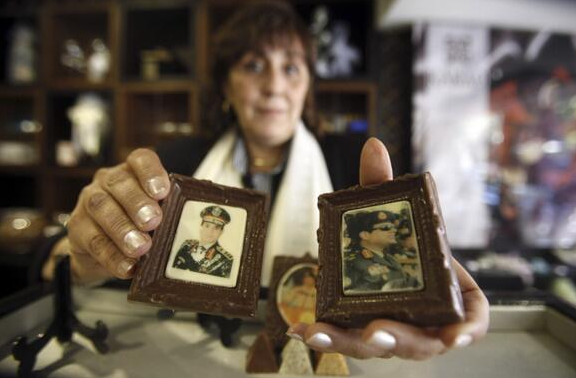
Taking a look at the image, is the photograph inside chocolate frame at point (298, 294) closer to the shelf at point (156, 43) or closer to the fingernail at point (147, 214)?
the fingernail at point (147, 214)

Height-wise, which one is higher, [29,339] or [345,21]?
[345,21]

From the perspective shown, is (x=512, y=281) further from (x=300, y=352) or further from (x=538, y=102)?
(x=538, y=102)

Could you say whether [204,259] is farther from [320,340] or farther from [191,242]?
[320,340]

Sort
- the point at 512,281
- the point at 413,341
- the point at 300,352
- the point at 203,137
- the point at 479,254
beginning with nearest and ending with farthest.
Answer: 1. the point at 413,341
2. the point at 300,352
3. the point at 512,281
4. the point at 203,137
5. the point at 479,254

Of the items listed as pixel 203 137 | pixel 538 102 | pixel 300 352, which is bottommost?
pixel 300 352

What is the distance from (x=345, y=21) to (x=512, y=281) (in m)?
1.49

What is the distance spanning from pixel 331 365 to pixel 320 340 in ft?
0.38

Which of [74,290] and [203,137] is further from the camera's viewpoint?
[203,137]

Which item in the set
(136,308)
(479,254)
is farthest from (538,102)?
(136,308)

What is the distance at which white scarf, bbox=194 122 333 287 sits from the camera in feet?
2.02

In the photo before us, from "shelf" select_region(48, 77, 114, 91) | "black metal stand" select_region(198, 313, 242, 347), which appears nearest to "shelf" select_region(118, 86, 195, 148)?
"shelf" select_region(48, 77, 114, 91)

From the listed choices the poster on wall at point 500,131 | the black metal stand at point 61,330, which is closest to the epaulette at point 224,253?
the black metal stand at point 61,330

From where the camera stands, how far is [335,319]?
0.35m

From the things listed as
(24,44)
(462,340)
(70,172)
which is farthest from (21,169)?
(462,340)
